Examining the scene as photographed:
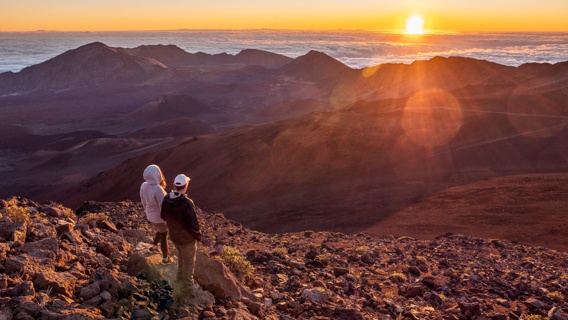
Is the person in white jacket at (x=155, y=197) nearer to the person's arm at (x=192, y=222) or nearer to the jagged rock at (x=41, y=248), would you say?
the person's arm at (x=192, y=222)

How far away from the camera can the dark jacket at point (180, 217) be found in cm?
559

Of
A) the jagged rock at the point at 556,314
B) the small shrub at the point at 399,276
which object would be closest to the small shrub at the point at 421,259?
the small shrub at the point at 399,276

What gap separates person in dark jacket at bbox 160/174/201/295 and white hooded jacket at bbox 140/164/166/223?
23.2 inches

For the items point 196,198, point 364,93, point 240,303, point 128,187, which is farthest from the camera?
point 364,93

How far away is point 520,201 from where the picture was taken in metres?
18.8

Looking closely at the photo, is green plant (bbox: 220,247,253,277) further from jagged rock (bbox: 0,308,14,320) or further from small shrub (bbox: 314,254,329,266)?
jagged rock (bbox: 0,308,14,320)

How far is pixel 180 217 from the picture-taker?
18.4 feet

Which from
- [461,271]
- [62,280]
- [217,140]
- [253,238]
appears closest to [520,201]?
[461,271]

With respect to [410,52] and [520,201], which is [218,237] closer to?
[520,201]

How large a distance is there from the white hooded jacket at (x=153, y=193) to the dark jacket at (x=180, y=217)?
23.6 inches

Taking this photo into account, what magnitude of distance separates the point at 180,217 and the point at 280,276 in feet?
9.69

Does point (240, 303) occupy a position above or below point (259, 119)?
above

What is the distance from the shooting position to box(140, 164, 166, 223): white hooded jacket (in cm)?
619

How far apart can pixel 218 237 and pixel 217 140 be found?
23.4 m
